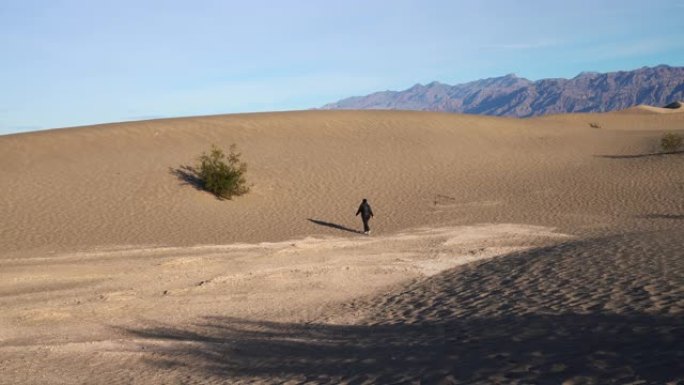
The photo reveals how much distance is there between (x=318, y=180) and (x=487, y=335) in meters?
19.8

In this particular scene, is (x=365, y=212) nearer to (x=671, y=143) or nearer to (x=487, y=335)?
(x=487, y=335)

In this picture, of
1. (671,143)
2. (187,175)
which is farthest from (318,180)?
(671,143)

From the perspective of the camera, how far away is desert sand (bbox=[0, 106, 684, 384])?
7.41 meters

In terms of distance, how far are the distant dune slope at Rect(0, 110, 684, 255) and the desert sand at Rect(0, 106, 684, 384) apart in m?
0.13

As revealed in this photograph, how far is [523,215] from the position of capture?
2158 centimetres

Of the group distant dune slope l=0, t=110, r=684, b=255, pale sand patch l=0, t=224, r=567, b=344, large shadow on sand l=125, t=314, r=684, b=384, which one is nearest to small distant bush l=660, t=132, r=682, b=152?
distant dune slope l=0, t=110, r=684, b=255

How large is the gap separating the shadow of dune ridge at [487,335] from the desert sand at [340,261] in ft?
0.13

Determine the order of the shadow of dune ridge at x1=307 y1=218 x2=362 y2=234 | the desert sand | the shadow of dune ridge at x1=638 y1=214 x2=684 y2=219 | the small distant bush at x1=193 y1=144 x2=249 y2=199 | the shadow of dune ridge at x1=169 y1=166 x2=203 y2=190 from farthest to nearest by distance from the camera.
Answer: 1. the shadow of dune ridge at x1=169 y1=166 x2=203 y2=190
2. the small distant bush at x1=193 y1=144 x2=249 y2=199
3. the shadow of dune ridge at x1=307 y1=218 x2=362 y2=234
4. the shadow of dune ridge at x1=638 y1=214 x2=684 y2=219
5. the desert sand

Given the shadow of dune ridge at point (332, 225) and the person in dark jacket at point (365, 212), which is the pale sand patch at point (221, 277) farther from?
the shadow of dune ridge at point (332, 225)

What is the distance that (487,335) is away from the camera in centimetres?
784

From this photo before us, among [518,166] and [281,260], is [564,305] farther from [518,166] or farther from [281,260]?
[518,166]

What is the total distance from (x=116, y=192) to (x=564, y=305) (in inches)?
765

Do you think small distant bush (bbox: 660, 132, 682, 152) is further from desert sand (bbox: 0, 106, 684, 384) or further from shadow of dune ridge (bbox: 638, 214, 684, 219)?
shadow of dune ridge (bbox: 638, 214, 684, 219)

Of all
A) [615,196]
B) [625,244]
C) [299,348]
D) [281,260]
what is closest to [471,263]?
[625,244]
